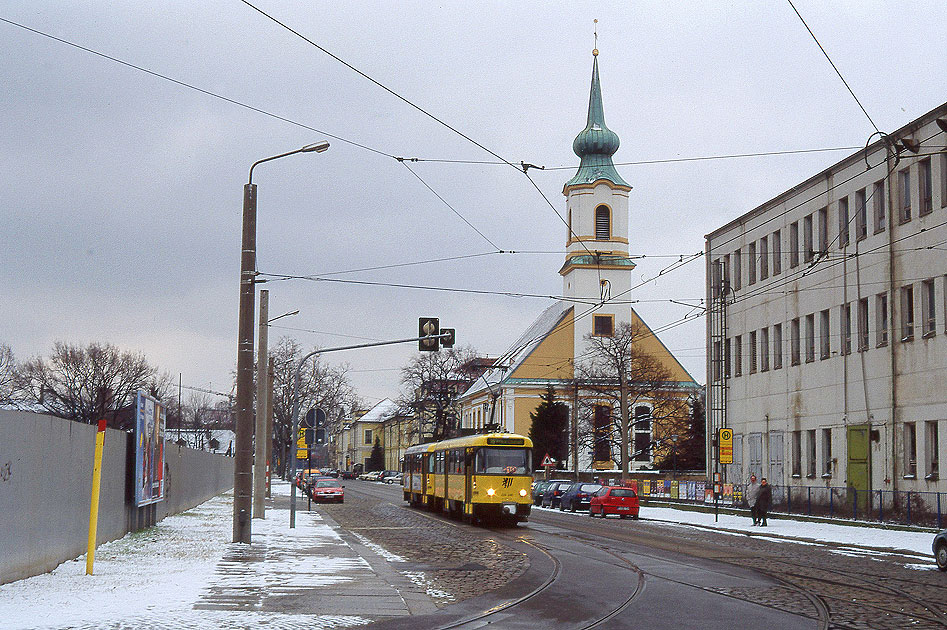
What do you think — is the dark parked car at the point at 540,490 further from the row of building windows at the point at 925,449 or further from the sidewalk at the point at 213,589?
the sidewalk at the point at 213,589

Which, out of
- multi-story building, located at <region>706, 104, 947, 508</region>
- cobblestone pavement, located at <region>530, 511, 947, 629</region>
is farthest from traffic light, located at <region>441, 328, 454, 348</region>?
multi-story building, located at <region>706, 104, 947, 508</region>

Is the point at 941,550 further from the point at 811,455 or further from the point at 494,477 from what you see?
the point at 811,455

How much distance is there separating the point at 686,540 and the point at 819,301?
58.8ft

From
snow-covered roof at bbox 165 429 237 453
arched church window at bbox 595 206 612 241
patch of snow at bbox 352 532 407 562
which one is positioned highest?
arched church window at bbox 595 206 612 241

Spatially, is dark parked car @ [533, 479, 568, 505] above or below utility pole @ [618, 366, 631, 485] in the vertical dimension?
below

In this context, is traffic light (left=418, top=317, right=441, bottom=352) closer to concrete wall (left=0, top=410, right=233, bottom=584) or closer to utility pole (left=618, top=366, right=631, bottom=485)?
concrete wall (left=0, top=410, right=233, bottom=584)

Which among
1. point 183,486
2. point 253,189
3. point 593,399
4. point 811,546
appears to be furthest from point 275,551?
point 593,399

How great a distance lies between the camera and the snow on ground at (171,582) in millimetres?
11844

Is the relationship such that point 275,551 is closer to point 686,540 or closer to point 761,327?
point 686,540

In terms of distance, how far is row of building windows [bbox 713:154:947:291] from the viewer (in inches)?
1452

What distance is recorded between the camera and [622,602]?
577 inches

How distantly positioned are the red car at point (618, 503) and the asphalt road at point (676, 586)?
15.9m

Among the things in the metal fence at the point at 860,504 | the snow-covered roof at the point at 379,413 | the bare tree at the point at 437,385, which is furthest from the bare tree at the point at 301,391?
the snow-covered roof at the point at 379,413

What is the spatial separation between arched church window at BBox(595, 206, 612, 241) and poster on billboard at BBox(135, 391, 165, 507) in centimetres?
6650
